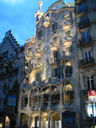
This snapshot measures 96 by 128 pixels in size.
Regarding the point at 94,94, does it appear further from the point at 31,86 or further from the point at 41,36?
the point at 41,36

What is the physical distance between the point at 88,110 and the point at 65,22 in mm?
21123

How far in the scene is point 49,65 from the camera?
37.4 meters

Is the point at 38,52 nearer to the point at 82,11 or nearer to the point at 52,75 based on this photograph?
the point at 52,75

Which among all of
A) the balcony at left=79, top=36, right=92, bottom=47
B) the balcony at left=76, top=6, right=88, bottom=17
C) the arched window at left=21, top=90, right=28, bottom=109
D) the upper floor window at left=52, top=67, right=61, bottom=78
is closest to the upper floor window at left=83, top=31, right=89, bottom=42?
the balcony at left=79, top=36, right=92, bottom=47

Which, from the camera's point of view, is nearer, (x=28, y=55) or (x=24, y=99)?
(x=24, y=99)

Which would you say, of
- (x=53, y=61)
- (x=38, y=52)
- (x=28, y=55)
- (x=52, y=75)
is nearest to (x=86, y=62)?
(x=53, y=61)

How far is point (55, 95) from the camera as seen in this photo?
110 ft

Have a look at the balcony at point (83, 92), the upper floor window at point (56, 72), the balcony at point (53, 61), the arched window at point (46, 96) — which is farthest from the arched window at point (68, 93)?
the balcony at point (53, 61)

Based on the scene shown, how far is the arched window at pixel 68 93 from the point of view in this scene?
1191 inches

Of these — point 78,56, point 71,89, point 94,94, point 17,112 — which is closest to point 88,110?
point 71,89

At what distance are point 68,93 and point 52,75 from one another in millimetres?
7152

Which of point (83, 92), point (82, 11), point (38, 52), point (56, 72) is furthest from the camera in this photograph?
point (38, 52)

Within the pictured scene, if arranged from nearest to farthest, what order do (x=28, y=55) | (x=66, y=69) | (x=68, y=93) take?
(x=68, y=93) < (x=66, y=69) < (x=28, y=55)

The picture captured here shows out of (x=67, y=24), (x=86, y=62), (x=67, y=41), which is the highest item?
(x=67, y=24)
